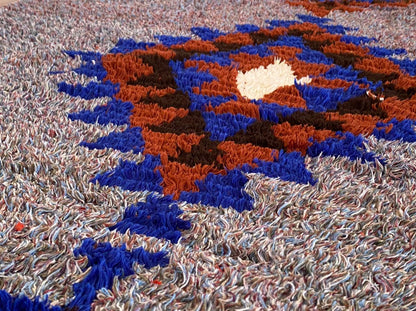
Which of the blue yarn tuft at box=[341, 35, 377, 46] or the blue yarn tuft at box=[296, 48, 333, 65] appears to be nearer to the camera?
the blue yarn tuft at box=[296, 48, 333, 65]

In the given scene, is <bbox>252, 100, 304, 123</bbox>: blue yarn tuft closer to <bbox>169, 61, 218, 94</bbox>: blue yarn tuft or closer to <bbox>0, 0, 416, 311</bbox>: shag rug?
<bbox>0, 0, 416, 311</bbox>: shag rug

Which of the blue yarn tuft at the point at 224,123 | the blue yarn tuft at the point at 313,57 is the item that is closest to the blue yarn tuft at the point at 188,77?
the blue yarn tuft at the point at 224,123

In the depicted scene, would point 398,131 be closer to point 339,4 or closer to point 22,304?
point 22,304

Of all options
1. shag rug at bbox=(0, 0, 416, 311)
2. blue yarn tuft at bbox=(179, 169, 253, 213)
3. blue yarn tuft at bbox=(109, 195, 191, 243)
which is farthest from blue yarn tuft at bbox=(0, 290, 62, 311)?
blue yarn tuft at bbox=(179, 169, 253, 213)

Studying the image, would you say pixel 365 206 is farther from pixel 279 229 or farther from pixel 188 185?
pixel 188 185

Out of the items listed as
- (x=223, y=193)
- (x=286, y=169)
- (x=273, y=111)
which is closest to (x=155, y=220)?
(x=223, y=193)
